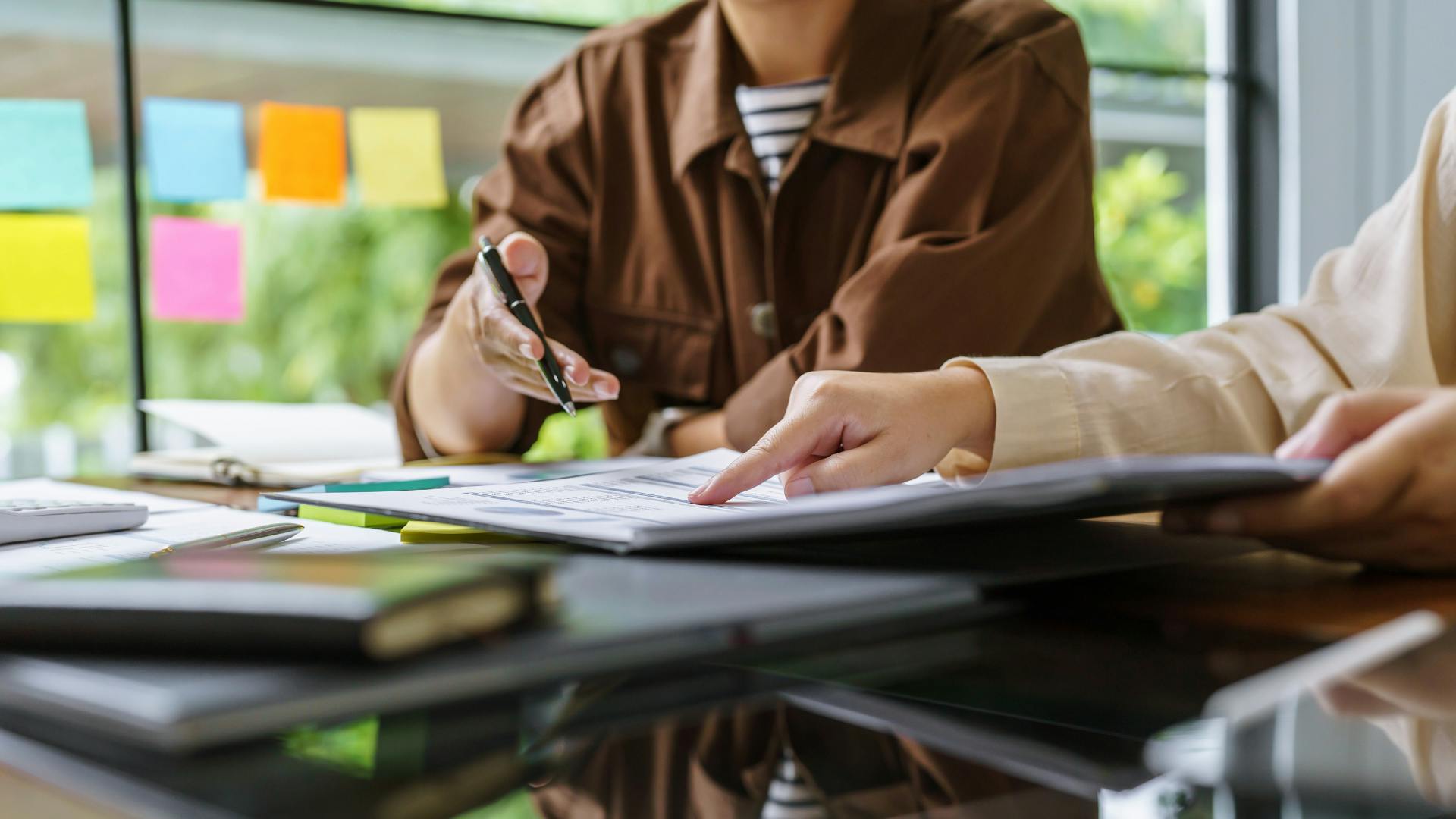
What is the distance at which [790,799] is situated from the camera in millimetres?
247

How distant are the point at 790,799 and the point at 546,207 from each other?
113 centimetres

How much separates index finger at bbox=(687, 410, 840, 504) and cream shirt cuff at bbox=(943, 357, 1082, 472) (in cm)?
10

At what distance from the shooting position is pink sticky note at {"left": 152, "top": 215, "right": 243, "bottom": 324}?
184cm

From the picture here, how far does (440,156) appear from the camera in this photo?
82.0 inches

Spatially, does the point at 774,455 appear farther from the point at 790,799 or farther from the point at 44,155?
the point at 44,155

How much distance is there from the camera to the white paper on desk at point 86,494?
80cm

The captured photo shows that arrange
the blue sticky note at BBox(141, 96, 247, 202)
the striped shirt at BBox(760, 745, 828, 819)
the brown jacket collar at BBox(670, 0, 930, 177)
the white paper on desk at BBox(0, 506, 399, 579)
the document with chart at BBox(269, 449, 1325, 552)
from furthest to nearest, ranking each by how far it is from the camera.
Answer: the blue sticky note at BBox(141, 96, 247, 202) → the brown jacket collar at BBox(670, 0, 930, 177) → the white paper on desk at BBox(0, 506, 399, 579) → the document with chart at BBox(269, 449, 1325, 552) → the striped shirt at BBox(760, 745, 828, 819)

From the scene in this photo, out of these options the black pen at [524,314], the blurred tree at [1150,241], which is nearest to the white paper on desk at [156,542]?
the black pen at [524,314]

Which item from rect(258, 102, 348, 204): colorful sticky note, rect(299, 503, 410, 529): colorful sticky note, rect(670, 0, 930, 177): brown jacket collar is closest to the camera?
rect(299, 503, 410, 529): colorful sticky note

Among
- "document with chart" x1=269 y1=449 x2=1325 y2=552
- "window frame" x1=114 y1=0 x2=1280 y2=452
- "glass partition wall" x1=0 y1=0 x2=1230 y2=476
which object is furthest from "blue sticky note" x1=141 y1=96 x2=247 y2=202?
"window frame" x1=114 y1=0 x2=1280 y2=452

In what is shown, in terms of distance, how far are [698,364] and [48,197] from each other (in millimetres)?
1045

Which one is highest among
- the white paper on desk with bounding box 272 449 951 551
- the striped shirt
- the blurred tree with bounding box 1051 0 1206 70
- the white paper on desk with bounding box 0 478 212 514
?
the blurred tree with bounding box 1051 0 1206 70

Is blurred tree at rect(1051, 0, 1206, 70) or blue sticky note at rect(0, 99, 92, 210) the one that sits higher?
blurred tree at rect(1051, 0, 1206, 70)

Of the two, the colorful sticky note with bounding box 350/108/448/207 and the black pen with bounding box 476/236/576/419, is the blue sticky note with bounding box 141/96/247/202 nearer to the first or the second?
the colorful sticky note with bounding box 350/108/448/207
